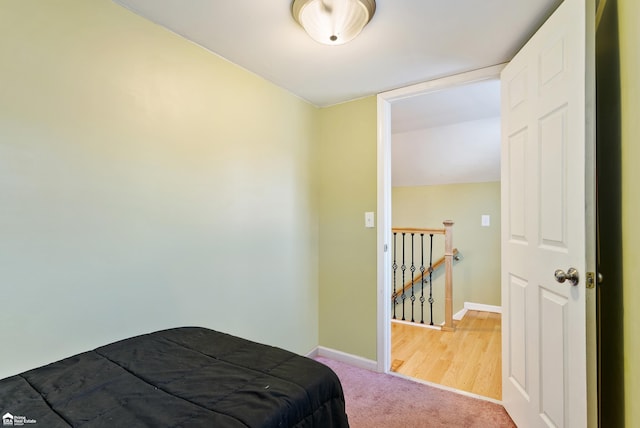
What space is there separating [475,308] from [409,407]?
2689mm

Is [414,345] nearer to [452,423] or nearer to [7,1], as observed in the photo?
[452,423]

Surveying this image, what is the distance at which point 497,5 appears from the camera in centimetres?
139

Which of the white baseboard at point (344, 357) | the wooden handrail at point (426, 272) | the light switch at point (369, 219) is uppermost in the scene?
the light switch at point (369, 219)

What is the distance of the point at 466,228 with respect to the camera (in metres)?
4.21

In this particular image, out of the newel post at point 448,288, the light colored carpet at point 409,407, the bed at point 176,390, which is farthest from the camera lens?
the newel post at point 448,288

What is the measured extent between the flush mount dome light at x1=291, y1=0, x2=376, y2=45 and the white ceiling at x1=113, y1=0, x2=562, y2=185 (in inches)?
2.6

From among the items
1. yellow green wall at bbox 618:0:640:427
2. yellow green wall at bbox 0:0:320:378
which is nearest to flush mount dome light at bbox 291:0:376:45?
yellow green wall at bbox 0:0:320:378

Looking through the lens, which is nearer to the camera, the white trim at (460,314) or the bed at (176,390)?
the bed at (176,390)

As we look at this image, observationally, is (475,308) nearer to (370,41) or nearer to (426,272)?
(426,272)

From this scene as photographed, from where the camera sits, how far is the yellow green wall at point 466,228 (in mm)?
4020

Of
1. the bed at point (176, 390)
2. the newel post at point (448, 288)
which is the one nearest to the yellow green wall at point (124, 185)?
the bed at point (176, 390)

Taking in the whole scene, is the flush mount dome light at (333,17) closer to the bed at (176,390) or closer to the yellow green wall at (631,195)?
the yellow green wall at (631,195)

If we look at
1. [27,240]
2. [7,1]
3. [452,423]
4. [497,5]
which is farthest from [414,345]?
[7,1]

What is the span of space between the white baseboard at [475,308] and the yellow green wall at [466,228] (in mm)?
44
